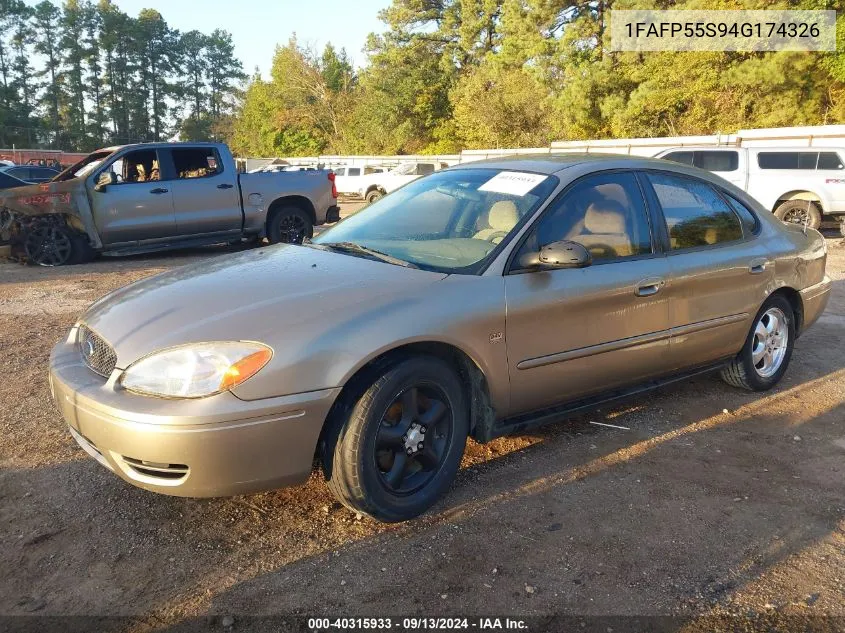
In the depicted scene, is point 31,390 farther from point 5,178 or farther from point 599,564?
point 5,178

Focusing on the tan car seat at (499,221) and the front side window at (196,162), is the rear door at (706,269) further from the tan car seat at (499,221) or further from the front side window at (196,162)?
the front side window at (196,162)

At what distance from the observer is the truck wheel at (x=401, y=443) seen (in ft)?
8.84

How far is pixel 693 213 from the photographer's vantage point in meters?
4.14

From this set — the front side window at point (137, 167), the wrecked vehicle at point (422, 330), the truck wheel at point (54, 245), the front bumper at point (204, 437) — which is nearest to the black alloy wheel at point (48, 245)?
the truck wheel at point (54, 245)

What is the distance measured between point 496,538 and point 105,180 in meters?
8.72

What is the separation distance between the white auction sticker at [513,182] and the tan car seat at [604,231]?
1.06ft

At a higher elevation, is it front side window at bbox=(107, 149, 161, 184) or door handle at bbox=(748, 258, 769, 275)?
front side window at bbox=(107, 149, 161, 184)

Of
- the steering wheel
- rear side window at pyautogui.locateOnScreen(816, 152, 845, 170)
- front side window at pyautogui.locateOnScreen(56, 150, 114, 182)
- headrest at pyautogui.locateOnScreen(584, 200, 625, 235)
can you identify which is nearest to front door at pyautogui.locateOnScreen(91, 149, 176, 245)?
front side window at pyautogui.locateOnScreen(56, 150, 114, 182)

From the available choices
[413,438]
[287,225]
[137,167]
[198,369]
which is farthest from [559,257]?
[287,225]

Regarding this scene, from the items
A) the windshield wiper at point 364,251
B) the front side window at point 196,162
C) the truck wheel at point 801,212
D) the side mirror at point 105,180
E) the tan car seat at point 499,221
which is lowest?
the truck wheel at point 801,212

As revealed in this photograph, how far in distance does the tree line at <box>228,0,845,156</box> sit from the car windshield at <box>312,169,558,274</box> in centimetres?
2380

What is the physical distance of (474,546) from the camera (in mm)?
2738

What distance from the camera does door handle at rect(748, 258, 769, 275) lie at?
4.29 metres

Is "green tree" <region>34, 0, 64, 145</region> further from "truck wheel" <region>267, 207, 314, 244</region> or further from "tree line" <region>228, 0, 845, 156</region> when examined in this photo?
"truck wheel" <region>267, 207, 314, 244</region>
